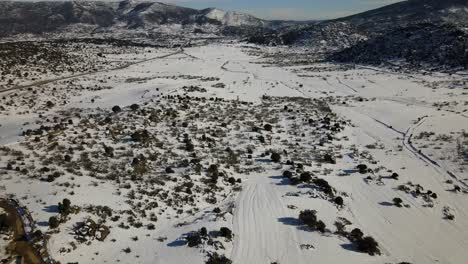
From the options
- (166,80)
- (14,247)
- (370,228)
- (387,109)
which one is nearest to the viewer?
(14,247)

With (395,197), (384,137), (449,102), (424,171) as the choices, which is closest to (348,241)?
(395,197)

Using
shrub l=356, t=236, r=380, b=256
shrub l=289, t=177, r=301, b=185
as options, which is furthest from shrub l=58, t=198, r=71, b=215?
shrub l=356, t=236, r=380, b=256

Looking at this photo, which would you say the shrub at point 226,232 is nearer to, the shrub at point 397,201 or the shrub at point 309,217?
the shrub at point 309,217

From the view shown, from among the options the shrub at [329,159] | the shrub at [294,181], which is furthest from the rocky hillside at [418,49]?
the shrub at [294,181]

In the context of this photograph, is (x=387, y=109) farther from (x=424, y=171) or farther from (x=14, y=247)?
(x=14, y=247)

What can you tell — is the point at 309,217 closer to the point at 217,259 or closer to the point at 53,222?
the point at 217,259

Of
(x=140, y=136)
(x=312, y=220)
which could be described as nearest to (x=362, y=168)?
(x=312, y=220)
